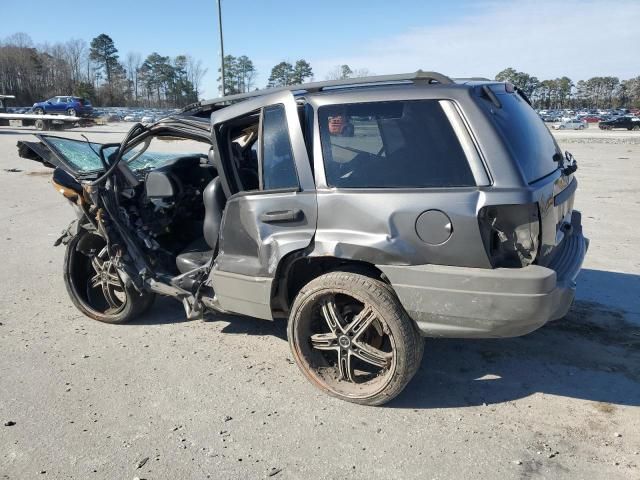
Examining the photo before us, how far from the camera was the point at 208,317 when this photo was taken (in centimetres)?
461

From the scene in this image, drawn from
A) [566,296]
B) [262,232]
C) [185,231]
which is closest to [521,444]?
[566,296]

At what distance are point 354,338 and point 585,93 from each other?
14797 cm

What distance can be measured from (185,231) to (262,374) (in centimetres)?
188

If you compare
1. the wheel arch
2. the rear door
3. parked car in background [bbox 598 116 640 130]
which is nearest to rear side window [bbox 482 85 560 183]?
the wheel arch

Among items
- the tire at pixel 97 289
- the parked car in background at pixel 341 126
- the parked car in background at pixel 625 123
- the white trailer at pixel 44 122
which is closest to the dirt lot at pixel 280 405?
the tire at pixel 97 289

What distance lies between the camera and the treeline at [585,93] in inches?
4771

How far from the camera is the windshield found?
175 inches

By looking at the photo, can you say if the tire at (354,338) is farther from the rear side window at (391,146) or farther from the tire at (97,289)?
the tire at (97,289)

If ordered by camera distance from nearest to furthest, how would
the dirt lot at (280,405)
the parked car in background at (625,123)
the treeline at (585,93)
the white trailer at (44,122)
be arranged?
1. the dirt lot at (280,405)
2. the white trailer at (44,122)
3. the parked car in background at (625,123)
4. the treeline at (585,93)

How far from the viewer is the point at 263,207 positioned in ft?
11.0

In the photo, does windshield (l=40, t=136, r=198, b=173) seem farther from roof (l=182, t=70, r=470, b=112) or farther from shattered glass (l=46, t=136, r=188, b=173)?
roof (l=182, t=70, r=470, b=112)

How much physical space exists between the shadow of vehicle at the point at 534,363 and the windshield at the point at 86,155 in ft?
4.66

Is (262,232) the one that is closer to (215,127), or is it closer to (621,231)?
(215,127)

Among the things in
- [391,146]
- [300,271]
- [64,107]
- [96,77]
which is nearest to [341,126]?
[391,146]
